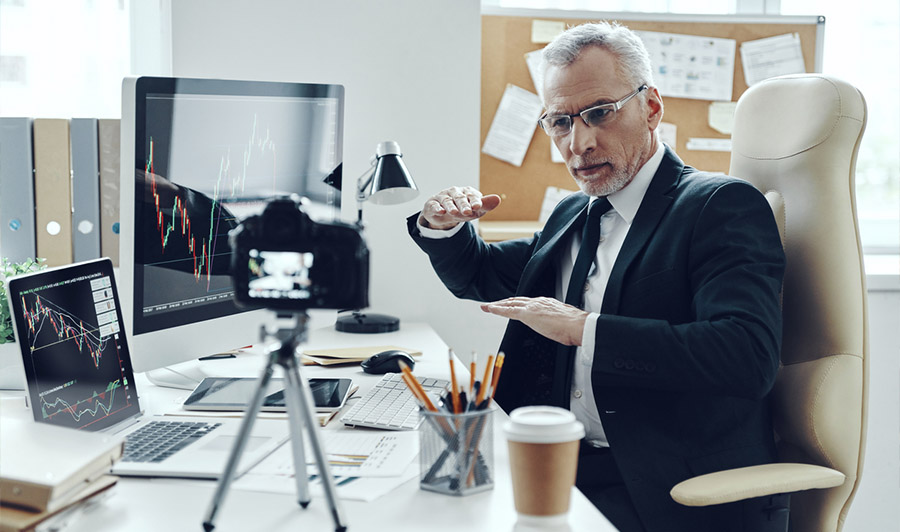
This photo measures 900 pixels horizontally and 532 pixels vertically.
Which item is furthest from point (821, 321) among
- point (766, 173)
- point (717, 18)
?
point (717, 18)

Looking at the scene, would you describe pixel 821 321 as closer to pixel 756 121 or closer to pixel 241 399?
pixel 756 121

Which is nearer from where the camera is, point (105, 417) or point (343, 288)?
point (343, 288)

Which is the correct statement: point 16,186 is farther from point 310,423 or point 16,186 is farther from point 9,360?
point 310,423

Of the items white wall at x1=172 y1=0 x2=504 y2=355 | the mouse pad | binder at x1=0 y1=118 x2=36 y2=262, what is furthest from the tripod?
white wall at x1=172 y1=0 x2=504 y2=355

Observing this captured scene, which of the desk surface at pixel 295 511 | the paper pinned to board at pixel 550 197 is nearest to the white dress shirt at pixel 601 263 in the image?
the desk surface at pixel 295 511

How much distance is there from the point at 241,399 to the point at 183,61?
1.07m

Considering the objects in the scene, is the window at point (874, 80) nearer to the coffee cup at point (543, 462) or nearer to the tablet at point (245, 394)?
the tablet at point (245, 394)

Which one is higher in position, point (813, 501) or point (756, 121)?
point (756, 121)

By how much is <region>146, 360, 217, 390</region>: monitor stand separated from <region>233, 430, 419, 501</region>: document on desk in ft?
1.31

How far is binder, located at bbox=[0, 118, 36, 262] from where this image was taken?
→ 5.22 ft

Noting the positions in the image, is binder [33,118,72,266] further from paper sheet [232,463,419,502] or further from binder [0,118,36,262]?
paper sheet [232,463,419,502]

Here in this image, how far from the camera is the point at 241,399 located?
48.3 inches

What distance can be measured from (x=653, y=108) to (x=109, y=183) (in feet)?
3.75

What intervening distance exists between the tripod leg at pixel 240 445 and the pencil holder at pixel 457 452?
22cm
